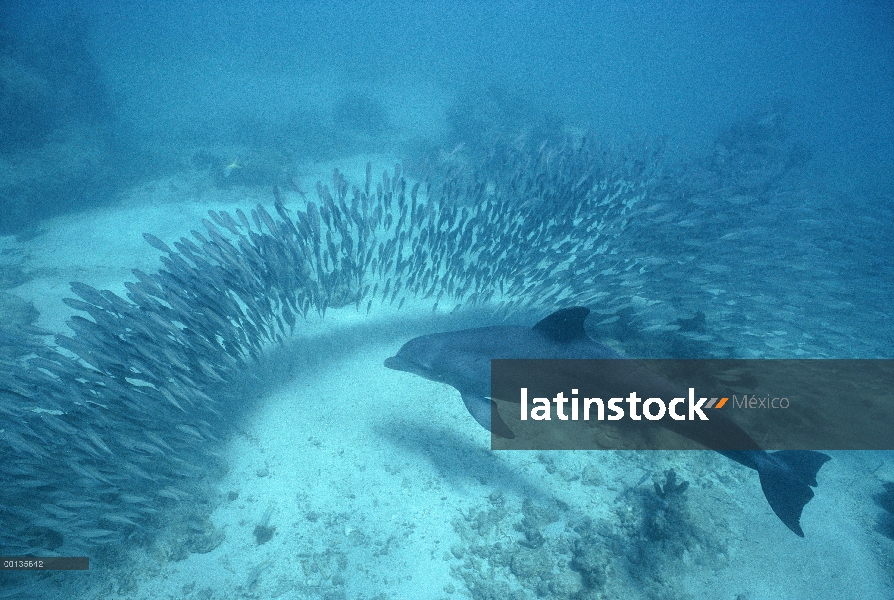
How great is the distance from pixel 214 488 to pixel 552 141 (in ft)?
75.9

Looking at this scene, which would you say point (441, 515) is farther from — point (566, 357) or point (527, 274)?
point (527, 274)

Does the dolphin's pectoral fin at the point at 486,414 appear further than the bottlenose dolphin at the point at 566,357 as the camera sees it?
Yes

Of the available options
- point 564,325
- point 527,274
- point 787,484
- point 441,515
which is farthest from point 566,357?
point 527,274

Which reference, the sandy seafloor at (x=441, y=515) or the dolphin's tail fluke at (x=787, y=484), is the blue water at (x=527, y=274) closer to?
the sandy seafloor at (x=441, y=515)

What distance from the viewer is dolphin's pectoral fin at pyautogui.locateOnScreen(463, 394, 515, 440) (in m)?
4.04

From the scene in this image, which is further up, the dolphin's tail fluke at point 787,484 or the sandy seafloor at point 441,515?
the dolphin's tail fluke at point 787,484

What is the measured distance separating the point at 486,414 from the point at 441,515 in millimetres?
1849

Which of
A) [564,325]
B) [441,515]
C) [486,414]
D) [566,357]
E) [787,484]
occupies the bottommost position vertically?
[441,515]

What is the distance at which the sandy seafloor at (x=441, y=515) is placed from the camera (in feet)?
14.1

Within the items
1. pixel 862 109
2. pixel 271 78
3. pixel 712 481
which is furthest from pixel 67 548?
pixel 862 109

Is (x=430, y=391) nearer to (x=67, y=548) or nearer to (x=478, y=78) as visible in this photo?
(x=67, y=548)

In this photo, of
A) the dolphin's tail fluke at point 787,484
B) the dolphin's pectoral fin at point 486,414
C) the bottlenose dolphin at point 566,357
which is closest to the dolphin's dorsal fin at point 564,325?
the bottlenose dolphin at point 566,357

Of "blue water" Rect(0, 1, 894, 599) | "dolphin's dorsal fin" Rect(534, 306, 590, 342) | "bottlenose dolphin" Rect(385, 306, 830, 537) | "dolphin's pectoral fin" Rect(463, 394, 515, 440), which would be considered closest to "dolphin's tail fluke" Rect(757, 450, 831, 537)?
"bottlenose dolphin" Rect(385, 306, 830, 537)

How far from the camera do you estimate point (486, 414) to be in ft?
13.5
